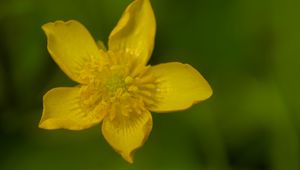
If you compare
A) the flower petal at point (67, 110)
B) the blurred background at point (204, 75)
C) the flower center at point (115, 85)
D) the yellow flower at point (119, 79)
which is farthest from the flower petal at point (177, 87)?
the blurred background at point (204, 75)

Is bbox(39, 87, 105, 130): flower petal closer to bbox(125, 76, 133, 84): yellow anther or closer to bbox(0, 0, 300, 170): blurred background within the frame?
bbox(125, 76, 133, 84): yellow anther

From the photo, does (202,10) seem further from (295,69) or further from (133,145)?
(133,145)

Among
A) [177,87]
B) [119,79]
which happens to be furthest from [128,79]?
[177,87]

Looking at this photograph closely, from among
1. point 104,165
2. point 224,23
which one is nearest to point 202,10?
point 224,23

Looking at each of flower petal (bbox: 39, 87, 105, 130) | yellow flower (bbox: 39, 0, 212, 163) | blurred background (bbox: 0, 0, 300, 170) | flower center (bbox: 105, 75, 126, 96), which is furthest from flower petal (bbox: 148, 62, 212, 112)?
blurred background (bbox: 0, 0, 300, 170)

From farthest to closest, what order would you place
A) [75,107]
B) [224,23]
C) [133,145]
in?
1. [224,23]
2. [75,107]
3. [133,145]
